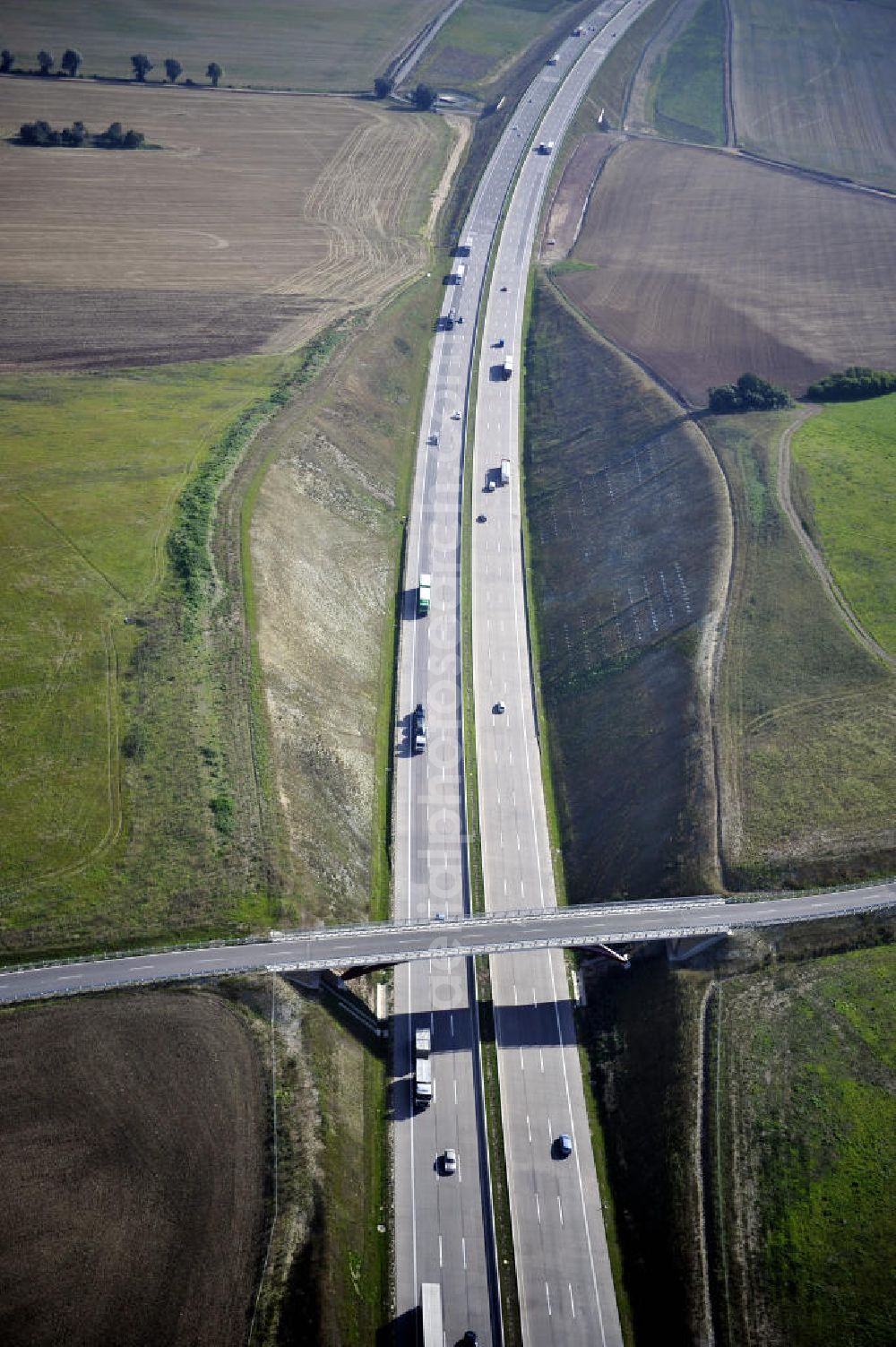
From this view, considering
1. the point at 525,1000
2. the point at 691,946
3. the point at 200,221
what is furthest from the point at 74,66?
the point at 691,946

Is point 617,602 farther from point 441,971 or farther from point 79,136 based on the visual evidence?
point 79,136

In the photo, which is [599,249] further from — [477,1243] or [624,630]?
[477,1243]

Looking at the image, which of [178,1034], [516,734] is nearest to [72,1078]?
[178,1034]

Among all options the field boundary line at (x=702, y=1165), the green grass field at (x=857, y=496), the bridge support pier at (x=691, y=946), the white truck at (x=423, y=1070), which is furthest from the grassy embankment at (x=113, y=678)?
the green grass field at (x=857, y=496)

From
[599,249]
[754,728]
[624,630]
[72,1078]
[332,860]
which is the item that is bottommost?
[72,1078]

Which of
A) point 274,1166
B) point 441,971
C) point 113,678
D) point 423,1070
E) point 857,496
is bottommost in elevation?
point 274,1166

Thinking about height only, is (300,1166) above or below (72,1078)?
below

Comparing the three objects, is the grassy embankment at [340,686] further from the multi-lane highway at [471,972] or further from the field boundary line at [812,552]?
the field boundary line at [812,552]
